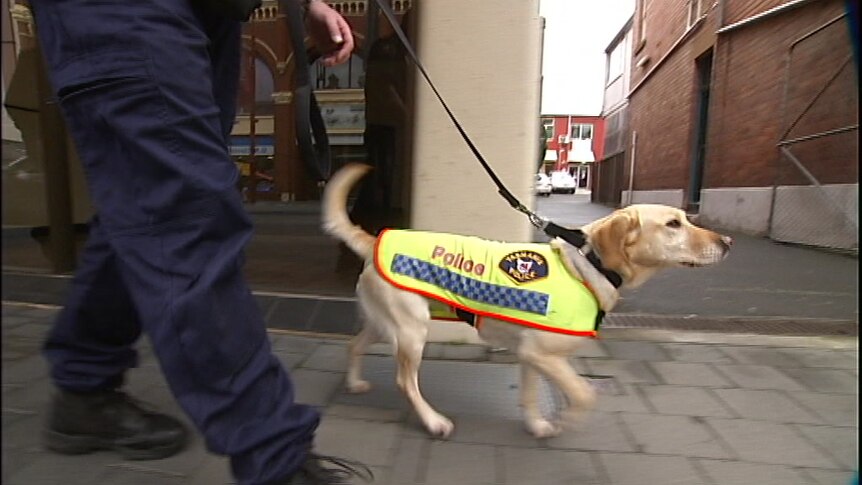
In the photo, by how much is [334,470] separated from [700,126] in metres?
5.97

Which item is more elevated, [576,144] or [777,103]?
[777,103]

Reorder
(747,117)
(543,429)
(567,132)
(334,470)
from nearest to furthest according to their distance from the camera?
(334,470), (543,429), (567,132), (747,117)

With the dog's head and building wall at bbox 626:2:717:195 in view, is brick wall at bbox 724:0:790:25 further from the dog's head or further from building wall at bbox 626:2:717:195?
the dog's head

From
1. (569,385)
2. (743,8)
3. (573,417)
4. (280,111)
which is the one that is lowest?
(573,417)

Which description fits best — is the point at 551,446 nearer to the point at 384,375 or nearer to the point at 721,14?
the point at 384,375

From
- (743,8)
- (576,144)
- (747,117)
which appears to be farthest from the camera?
(747,117)

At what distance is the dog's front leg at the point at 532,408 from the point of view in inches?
90.0

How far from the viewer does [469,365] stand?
3.11 meters

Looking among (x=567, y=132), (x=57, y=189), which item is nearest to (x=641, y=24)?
(x=567, y=132)

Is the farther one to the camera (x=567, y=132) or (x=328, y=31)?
(x=567, y=132)

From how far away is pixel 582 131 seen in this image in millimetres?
4930

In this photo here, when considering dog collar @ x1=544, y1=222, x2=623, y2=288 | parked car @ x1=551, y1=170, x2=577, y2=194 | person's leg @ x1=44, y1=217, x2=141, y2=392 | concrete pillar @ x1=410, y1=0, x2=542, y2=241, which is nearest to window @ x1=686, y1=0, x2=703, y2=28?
parked car @ x1=551, y1=170, x2=577, y2=194

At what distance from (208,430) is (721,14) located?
5201mm

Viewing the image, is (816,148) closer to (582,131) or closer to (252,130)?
(582,131)
